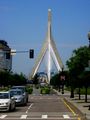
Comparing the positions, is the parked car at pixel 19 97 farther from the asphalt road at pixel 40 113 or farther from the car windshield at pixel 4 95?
the car windshield at pixel 4 95

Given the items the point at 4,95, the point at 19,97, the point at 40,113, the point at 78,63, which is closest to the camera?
the point at 40,113

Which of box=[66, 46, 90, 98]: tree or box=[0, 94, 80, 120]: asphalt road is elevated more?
box=[66, 46, 90, 98]: tree

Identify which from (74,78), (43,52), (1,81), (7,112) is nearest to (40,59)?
(43,52)

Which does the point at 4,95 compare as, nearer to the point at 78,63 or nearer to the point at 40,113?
the point at 40,113

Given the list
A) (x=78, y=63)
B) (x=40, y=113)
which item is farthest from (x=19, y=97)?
(x=40, y=113)

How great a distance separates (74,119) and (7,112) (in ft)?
27.2

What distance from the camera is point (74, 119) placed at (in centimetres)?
2656

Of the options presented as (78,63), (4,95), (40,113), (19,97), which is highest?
(78,63)

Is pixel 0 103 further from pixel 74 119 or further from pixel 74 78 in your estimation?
pixel 74 78

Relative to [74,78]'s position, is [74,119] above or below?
below

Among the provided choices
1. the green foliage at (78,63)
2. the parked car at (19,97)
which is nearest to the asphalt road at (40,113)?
the parked car at (19,97)

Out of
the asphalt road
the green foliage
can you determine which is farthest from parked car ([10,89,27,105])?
the green foliage

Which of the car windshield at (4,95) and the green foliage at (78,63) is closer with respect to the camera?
the car windshield at (4,95)

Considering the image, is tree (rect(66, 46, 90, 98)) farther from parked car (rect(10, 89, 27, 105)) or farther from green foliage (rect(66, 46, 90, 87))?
parked car (rect(10, 89, 27, 105))
